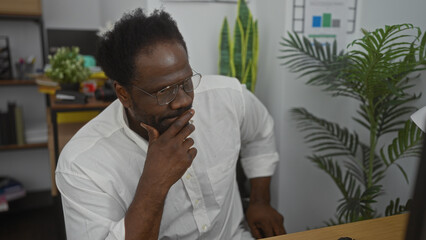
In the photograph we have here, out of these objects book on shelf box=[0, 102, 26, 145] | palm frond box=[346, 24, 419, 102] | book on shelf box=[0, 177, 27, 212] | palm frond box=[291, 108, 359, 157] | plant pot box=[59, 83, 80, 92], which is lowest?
book on shelf box=[0, 177, 27, 212]

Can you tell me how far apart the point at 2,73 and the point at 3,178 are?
834 millimetres

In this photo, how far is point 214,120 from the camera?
1.22 metres

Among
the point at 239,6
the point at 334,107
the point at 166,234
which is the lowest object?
the point at 166,234

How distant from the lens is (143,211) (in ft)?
2.81

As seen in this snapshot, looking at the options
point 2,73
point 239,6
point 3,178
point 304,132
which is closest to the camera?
point 239,6

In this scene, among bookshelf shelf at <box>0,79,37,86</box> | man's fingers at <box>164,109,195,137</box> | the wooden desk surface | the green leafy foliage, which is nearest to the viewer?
the wooden desk surface

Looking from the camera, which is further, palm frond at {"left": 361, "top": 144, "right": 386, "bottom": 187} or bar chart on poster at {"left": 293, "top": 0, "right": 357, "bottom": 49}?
bar chart on poster at {"left": 293, "top": 0, "right": 357, "bottom": 49}

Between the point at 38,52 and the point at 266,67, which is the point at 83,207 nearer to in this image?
the point at 266,67

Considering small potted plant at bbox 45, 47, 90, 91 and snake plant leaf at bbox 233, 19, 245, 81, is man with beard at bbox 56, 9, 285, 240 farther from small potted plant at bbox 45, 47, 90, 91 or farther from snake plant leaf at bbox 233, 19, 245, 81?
small potted plant at bbox 45, 47, 90, 91

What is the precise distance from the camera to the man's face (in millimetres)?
911

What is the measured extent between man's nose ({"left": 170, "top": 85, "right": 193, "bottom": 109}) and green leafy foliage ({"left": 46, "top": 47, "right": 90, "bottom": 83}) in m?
1.21

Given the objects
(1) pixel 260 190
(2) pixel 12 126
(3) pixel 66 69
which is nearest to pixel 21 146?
(2) pixel 12 126

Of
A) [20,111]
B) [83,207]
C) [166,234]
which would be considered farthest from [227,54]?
[20,111]

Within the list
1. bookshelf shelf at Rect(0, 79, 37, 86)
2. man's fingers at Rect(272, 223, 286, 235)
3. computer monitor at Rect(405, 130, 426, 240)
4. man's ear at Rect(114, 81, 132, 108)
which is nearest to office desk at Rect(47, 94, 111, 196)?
bookshelf shelf at Rect(0, 79, 37, 86)
